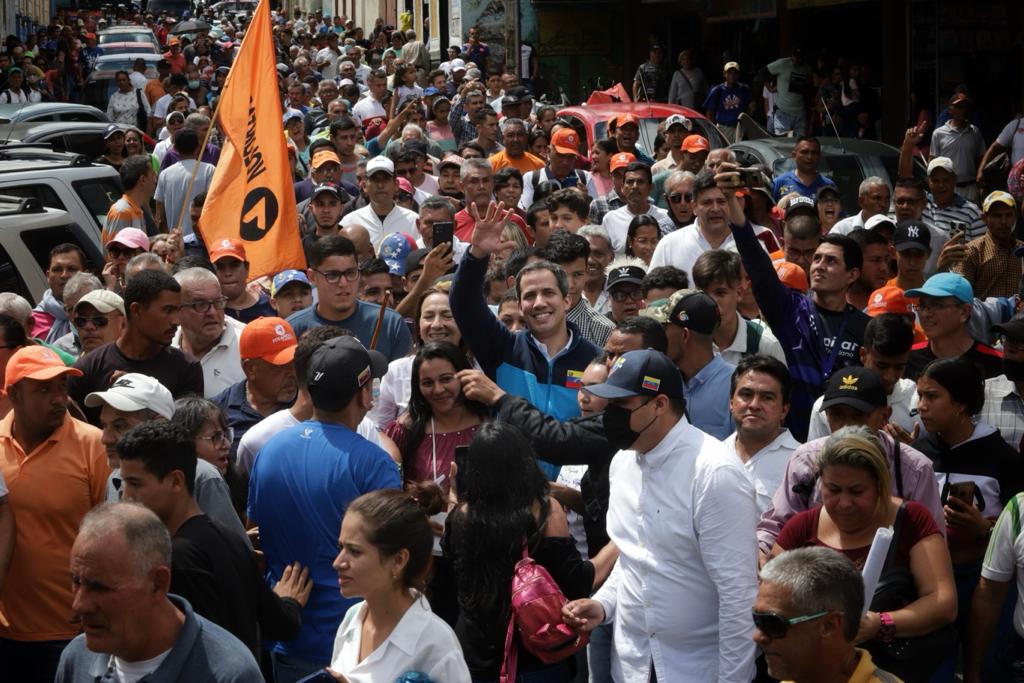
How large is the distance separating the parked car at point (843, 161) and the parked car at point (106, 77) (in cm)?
1600

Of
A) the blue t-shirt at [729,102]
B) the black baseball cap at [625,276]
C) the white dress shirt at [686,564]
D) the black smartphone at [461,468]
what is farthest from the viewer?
the blue t-shirt at [729,102]

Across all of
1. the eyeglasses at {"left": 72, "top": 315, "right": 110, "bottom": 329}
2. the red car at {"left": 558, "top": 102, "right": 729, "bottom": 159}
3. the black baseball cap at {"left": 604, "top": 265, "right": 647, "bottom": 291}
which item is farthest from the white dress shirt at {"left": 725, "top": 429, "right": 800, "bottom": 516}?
the red car at {"left": 558, "top": 102, "right": 729, "bottom": 159}

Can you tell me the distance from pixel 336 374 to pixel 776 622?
214 cm

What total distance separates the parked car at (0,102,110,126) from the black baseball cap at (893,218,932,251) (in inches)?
499

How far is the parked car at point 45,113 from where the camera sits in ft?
62.6

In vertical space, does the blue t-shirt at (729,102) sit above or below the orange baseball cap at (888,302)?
above

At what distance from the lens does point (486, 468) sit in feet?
17.0

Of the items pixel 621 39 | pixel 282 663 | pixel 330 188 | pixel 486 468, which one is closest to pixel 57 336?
pixel 330 188

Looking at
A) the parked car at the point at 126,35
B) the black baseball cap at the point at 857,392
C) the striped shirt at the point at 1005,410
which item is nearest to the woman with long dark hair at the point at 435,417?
the black baseball cap at the point at 857,392

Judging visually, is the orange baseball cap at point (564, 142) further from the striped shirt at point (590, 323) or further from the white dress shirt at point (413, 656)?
the white dress shirt at point (413, 656)

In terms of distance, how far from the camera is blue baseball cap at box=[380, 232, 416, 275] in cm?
980

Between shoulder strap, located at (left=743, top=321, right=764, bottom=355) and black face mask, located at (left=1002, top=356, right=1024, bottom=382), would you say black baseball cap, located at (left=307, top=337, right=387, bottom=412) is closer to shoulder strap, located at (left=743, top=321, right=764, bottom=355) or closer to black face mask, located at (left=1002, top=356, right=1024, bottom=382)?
shoulder strap, located at (left=743, top=321, right=764, bottom=355)

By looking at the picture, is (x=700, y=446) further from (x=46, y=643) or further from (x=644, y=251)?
(x=644, y=251)

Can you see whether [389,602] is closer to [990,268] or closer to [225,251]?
[225,251]
